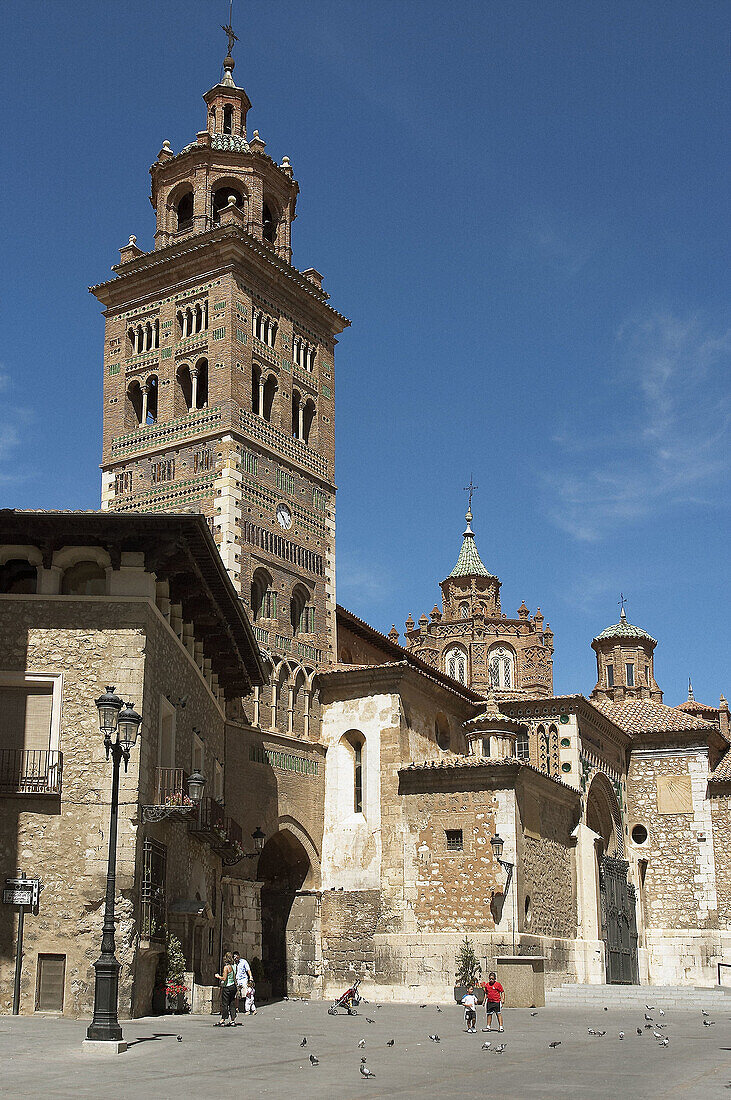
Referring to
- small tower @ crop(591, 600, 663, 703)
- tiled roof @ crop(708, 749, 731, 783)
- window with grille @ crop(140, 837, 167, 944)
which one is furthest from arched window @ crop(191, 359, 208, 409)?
small tower @ crop(591, 600, 663, 703)

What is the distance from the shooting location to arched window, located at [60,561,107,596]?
920 inches

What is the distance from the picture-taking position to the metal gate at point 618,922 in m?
44.4

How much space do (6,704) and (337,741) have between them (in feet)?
58.8

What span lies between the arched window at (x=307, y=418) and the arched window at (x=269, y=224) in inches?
242

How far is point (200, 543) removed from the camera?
23.8 meters

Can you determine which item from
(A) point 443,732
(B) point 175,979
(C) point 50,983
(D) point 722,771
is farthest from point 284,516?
(D) point 722,771

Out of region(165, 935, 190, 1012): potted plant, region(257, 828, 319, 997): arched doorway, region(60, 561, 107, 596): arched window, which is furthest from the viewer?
region(257, 828, 319, 997): arched doorway

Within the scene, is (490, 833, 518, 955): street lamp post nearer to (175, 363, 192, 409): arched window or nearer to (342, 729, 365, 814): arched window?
(342, 729, 365, 814): arched window

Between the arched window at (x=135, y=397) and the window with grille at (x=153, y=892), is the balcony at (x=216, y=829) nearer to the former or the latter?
the window with grille at (x=153, y=892)

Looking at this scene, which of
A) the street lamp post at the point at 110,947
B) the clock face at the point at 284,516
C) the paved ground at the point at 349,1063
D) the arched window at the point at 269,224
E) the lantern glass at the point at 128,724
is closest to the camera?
the paved ground at the point at 349,1063

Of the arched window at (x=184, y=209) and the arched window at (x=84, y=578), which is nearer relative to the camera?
the arched window at (x=84, y=578)

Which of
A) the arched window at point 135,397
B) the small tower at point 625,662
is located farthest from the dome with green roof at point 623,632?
the arched window at point 135,397

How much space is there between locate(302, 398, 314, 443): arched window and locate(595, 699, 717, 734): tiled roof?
19.1 m

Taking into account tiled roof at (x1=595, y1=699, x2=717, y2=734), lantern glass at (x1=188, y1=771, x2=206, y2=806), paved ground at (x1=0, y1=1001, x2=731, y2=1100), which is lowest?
paved ground at (x1=0, y1=1001, x2=731, y2=1100)
